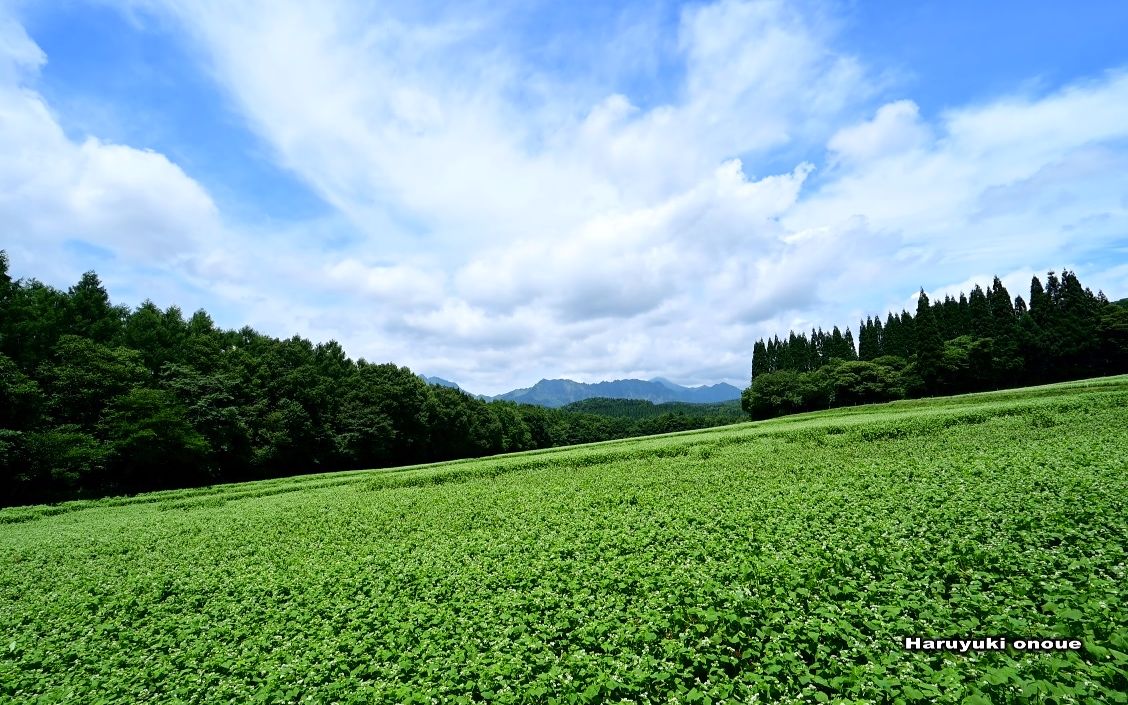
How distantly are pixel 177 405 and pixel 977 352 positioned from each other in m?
101

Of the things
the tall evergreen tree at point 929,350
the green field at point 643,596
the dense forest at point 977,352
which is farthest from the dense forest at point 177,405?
the tall evergreen tree at point 929,350

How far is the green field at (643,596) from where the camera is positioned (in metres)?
6.24

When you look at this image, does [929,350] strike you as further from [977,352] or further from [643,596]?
Result: [643,596]

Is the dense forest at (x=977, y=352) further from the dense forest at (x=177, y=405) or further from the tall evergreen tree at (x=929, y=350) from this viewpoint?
the dense forest at (x=177, y=405)

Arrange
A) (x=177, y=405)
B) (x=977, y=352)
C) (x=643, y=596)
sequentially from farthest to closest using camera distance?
(x=977, y=352) < (x=177, y=405) < (x=643, y=596)

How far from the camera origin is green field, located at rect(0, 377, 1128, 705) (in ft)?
20.5

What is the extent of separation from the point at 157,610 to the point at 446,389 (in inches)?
2601

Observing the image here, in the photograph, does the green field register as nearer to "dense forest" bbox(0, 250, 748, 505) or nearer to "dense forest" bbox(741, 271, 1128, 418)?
"dense forest" bbox(0, 250, 748, 505)

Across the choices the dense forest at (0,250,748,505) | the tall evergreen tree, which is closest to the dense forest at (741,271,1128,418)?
the tall evergreen tree

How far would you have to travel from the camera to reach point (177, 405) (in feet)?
147

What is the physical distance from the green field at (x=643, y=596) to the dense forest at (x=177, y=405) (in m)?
25.7

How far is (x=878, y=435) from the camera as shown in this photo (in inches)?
993

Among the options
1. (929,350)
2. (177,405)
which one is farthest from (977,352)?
(177,405)

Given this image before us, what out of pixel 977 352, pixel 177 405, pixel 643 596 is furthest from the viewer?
pixel 977 352
